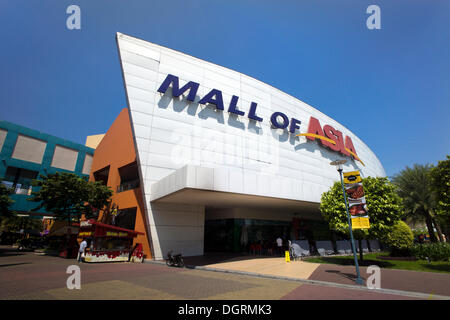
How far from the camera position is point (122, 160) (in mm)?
28188

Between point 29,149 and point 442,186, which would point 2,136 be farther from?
point 442,186

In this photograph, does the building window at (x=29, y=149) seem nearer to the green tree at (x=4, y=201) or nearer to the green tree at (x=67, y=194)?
the green tree at (x=4, y=201)

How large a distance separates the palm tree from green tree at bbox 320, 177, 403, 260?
1888cm

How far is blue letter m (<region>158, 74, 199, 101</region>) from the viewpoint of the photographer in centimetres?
2305

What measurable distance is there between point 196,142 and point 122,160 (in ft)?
35.6

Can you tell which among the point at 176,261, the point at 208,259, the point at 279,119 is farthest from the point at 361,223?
the point at 279,119

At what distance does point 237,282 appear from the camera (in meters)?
11.0

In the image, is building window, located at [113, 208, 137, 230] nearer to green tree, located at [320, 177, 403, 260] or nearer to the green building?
green tree, located at [320, 177, 403, 260]

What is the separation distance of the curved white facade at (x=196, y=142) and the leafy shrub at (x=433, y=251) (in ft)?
33.9

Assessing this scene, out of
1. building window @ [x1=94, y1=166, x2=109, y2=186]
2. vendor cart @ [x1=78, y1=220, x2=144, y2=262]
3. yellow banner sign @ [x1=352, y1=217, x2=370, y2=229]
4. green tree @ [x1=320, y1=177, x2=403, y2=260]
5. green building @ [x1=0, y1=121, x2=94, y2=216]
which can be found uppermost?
green building @ [x1=0, y1=121, x2=94, y2=216]

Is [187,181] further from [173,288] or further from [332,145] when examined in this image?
[332,145]

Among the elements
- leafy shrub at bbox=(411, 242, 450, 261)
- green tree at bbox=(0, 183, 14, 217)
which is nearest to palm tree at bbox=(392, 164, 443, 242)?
leafy shrub at bbox=(411, 242, 450, 261)
